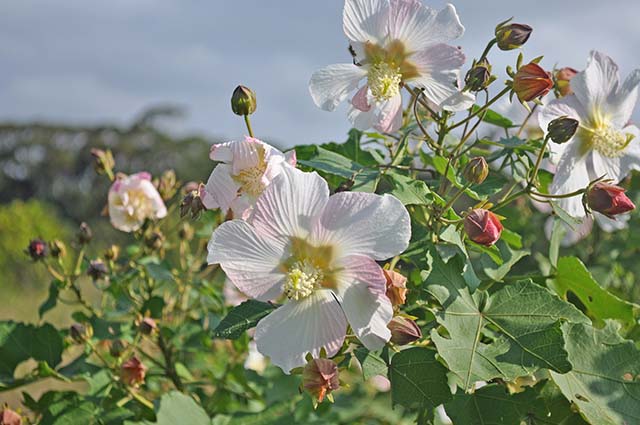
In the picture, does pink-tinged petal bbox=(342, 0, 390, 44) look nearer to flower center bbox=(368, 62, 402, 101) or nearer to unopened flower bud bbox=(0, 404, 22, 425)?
flower center bbox=(368, 62, 402, 101)

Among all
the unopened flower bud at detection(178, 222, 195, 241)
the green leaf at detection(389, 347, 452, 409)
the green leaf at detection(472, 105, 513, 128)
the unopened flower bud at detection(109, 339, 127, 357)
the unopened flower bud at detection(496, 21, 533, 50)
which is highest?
the unopened flower bud at detection(496, 21, 533, 50)

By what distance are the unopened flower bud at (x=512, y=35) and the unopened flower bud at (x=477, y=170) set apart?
16 centimetres

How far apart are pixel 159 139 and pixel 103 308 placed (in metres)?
20.0

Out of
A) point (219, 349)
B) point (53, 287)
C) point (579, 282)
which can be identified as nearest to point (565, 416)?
point (579, 282)

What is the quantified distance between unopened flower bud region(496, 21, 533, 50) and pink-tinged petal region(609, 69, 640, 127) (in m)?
0.21

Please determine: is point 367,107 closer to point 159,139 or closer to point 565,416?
point 565,416

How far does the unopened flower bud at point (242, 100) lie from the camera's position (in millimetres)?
889

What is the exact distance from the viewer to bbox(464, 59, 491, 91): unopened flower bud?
34.4 inches

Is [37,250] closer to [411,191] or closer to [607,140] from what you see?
[411,191]

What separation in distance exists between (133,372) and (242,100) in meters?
0.55

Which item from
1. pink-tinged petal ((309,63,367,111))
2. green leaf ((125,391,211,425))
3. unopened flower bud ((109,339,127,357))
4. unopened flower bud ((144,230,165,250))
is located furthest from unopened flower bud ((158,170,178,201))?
pink-tinged petal ((309,63,367,111))

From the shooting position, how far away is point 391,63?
0.93 meters

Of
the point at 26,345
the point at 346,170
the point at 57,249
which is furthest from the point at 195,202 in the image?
the point at 57,249

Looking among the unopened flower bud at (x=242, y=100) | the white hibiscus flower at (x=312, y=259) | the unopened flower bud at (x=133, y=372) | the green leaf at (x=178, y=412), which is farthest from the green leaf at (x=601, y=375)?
the unopened flower bud at (x=133, y=372)
